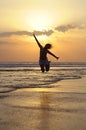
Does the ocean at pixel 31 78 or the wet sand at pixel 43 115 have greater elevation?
the wet sand at pixel 43 115

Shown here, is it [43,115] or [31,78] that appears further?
[31,78]

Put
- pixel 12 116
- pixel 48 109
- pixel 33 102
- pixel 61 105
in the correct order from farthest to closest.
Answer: pixel 33 102
pixel 61 105
pixel 48 109
pixel 12 116

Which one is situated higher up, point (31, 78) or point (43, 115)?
point (43, 115)

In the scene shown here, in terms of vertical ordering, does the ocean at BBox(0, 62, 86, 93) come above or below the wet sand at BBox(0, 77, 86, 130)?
below

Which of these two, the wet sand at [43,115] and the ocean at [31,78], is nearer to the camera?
the wet sand at [43,115]

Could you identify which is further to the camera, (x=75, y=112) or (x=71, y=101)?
(x=71, y=101)

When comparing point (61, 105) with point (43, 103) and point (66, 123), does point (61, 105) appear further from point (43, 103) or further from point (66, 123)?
point (66, 123)

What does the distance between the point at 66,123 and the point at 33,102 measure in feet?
11.5

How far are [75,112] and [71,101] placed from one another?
7.21 feet

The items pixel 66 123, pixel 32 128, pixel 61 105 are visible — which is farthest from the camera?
pixel 61 105

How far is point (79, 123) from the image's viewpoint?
7.43m

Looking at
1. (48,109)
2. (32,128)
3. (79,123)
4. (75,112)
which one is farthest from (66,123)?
(48,109)

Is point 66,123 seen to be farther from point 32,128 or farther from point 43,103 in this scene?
point 43,103

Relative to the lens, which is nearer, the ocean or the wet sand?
the wet sand
